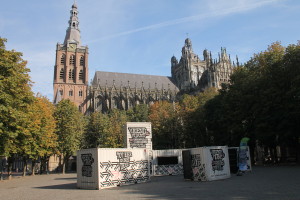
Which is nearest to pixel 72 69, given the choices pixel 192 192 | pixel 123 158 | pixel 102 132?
pixel 102 132

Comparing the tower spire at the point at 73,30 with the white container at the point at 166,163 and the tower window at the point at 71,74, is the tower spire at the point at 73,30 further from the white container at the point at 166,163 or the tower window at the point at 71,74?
the white container at the point at 166,163

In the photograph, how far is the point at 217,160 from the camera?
18.9m

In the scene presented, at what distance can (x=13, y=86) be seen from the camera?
22422mm

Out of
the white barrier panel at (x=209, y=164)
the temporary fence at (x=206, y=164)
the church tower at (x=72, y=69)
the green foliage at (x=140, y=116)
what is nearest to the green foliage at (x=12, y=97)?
the temporary fence at (x=206, y=164)

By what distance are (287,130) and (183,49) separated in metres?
77.4

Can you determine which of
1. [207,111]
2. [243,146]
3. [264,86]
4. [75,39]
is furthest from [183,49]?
[243,146]

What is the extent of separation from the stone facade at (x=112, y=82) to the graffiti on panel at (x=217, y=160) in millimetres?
57334

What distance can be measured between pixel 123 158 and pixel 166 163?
975 centimetres

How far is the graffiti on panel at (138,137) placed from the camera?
2555cm

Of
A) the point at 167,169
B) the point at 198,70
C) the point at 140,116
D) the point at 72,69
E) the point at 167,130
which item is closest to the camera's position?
the point at 167,169

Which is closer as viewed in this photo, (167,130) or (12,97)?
(12,97)

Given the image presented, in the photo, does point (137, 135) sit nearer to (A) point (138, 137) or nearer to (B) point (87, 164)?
(A) point (138, 137)

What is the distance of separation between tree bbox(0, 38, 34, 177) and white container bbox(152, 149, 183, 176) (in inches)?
504

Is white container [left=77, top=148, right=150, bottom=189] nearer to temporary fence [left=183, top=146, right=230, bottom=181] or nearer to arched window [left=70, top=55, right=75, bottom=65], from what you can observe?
temporary fence [left=183, top=146, right=230, bottom=181]
